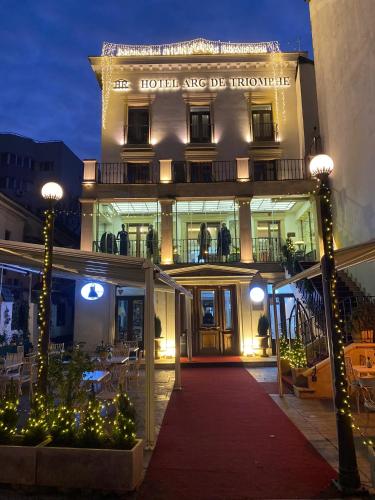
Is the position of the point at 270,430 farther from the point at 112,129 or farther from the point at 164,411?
the point at 112,129

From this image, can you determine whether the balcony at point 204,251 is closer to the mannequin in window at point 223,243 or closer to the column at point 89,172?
the mannequin in window at point 223,243

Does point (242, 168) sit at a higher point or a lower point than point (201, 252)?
higher

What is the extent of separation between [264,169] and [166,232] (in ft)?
21.2

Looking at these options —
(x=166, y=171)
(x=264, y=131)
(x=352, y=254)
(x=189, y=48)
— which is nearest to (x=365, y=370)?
(x=352, y=254)

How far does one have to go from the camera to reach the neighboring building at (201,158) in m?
17.2

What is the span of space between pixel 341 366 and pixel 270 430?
261cm

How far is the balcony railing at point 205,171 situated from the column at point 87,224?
4624 mm

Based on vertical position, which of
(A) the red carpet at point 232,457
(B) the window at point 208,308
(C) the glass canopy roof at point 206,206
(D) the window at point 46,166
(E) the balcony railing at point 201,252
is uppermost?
(D) the window at point 46,166

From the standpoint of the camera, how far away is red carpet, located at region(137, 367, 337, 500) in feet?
14.1

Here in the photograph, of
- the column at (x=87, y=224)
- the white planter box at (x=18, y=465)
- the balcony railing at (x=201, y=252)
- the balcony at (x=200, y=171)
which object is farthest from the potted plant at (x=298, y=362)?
the balcony at (x=200, y=171)

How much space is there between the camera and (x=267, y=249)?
62.6ft

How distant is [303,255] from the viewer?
17219 mm

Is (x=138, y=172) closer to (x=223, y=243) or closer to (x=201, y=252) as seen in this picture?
(x=201, y=252)

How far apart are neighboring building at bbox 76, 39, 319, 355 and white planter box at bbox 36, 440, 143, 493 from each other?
1254 cm
